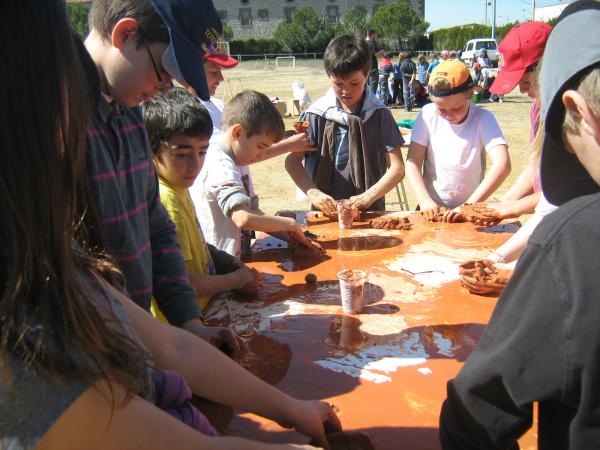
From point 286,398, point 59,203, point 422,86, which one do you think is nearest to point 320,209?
point 286,398

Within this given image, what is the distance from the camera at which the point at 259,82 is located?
1093 inches

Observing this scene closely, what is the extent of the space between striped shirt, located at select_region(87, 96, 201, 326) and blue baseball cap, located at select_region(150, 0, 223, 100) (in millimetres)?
257

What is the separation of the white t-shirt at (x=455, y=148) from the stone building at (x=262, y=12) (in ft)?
227

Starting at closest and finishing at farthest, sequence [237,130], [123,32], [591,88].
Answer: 1. [591,88]
2. [123,32]
3. [237,130]

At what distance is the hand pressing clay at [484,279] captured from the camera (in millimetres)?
2375

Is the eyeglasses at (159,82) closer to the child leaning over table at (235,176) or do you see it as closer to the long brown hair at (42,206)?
the long brown hair at (42,206)

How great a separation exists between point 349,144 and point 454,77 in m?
0.87

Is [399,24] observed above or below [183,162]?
above

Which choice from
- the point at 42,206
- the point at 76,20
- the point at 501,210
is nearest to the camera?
the point at 42,206

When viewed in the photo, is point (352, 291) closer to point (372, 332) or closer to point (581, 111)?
point (372, 332)

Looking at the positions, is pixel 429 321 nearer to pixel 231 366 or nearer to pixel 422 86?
pixel 231 366

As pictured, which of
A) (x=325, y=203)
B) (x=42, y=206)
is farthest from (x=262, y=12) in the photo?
(x=42, y=206)

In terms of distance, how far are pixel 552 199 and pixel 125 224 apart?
1.28 m

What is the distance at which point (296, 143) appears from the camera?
4000mm
